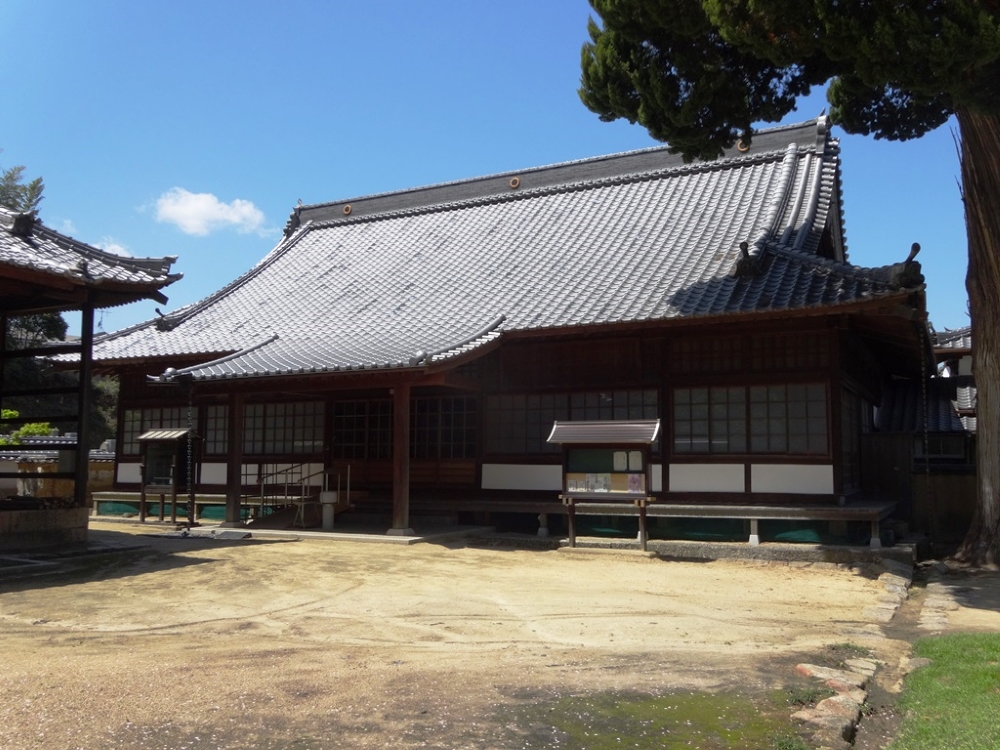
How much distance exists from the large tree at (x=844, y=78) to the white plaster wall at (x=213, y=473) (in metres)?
10.9

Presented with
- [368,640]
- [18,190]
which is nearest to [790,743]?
[368,640]

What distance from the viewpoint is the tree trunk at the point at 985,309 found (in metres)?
11.6

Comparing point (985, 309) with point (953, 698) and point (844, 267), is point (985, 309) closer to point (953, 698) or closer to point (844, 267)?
point (844, 267)

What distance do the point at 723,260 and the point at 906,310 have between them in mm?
3704

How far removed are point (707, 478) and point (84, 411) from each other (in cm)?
893

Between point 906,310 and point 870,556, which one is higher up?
point 906,310

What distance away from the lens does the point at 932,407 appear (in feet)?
59.7

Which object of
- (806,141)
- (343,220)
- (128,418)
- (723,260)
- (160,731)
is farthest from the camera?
(343,220)

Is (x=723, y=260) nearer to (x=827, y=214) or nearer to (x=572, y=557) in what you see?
(x=827, y=214)

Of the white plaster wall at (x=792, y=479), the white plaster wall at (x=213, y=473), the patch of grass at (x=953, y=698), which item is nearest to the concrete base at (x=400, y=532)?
the white plaster wall at (x=792, y=479)

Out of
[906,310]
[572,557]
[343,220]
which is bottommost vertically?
[572,557]

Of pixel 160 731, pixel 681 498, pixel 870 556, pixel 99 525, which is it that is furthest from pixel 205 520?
pixel 160 731

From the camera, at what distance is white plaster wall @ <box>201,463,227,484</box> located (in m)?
17.6

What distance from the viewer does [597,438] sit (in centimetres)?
1224
